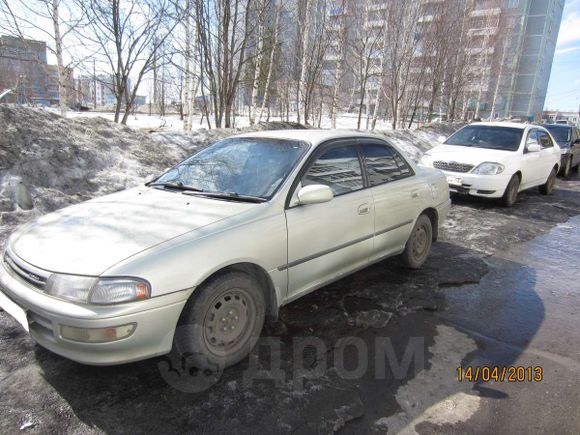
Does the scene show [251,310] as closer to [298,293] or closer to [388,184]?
[298,293]

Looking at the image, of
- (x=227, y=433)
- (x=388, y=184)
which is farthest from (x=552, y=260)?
(x=227, y=433)

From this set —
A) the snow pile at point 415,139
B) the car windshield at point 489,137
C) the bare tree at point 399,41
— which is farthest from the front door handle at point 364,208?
the bare tree at point 399,41

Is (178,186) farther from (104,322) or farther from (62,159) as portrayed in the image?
(62,159)

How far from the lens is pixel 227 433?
2176 mm

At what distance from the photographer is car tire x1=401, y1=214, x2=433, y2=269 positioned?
4539 mm

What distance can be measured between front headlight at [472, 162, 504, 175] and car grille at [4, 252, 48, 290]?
25.1ft

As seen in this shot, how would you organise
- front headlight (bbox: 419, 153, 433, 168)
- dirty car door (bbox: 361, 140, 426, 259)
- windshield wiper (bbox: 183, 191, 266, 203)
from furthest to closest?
front headlight (bbox: 419, 153, 433, 168), dirty car door (bbox: 361, 140, 426, 259), windshield wiper (bbox: 183, 191, 266, 203)

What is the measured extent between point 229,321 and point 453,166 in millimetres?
6809

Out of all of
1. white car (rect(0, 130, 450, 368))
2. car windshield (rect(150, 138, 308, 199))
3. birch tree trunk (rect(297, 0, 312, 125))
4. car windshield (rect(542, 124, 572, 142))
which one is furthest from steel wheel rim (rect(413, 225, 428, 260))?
car windshield (rect(542, 124, 572, 142))

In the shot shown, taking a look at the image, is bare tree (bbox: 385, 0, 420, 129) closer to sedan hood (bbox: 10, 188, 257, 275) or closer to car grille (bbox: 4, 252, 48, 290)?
sedan hood (bbox: 10, 188, 257, 275)

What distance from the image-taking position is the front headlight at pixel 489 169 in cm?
781

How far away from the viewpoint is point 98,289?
2180mm
